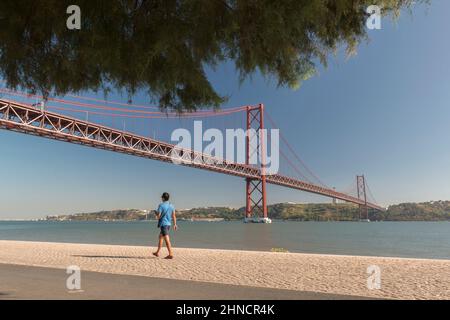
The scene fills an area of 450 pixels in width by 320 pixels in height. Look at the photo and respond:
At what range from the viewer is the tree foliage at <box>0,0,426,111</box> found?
3030 mm

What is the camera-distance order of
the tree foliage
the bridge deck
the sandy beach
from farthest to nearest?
the bridge deck → the sandy beach → the tree foliage

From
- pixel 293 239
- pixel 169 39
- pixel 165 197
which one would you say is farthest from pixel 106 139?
pixel 169 39

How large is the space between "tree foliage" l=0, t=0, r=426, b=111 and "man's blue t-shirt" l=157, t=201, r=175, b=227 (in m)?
5.47

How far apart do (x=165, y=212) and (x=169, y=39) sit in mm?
6457

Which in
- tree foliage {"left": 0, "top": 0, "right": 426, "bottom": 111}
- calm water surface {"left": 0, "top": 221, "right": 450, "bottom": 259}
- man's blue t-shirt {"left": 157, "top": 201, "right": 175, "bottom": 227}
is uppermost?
tree foliage {"left": 0, "top": 0, "right": 426, "bottom": 111}

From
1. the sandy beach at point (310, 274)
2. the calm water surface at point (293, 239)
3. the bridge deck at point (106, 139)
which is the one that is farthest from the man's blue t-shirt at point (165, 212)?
the bridge deck at point (106, 139)

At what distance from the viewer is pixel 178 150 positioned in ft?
160

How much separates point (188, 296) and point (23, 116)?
35.0m

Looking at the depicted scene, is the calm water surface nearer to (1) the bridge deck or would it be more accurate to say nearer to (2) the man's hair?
(1) the bridge deck

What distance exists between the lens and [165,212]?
9.17m

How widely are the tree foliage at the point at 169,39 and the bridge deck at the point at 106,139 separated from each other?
31764 mm

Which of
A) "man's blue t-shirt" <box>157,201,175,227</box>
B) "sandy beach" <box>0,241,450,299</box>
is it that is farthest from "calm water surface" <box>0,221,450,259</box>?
"sandy beach" <box>0,241,450,299</box>
